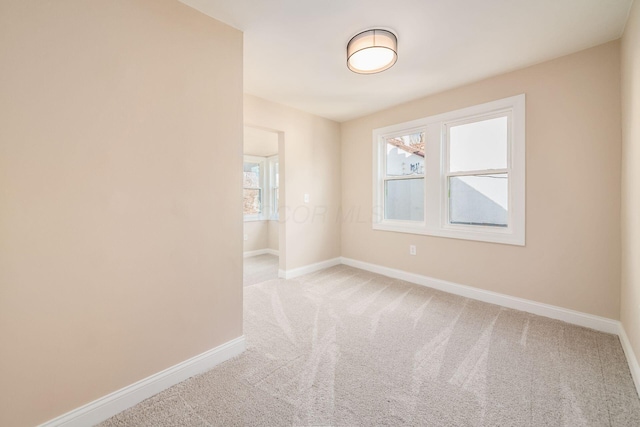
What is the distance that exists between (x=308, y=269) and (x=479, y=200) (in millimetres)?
2490

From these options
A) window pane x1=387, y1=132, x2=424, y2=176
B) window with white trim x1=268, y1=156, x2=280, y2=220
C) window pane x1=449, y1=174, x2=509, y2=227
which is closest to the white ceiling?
window pane x1=387, y1=132, x2=424, y2=176

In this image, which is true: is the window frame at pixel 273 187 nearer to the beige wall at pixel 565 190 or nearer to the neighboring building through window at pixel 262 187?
the neighboring building through window at pixel 262 187

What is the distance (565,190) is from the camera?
2311mm

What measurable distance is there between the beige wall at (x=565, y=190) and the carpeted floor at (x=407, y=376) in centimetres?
38

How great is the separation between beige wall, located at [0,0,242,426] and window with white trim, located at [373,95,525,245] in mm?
2494

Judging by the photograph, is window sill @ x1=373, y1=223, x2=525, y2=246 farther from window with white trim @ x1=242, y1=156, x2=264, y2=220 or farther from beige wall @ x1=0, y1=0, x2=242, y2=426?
window with white trim @ x1=242, y1=156, x2=264, y2=220

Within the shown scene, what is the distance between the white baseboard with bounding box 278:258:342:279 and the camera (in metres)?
3.68

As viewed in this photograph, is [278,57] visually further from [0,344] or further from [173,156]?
[0,344]

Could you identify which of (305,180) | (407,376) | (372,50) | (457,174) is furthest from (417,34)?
(407,376)

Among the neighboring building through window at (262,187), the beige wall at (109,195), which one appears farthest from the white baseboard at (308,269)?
the neighboring building through window at (262,187)

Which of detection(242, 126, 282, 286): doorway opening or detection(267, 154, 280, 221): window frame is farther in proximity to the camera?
detection(267, 154, 280, 221): window frame

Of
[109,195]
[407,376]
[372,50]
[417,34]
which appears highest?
[417,34]

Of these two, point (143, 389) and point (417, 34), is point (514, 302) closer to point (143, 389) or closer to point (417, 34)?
point (417, 34)

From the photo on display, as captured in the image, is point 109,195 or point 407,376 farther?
point 407,376
